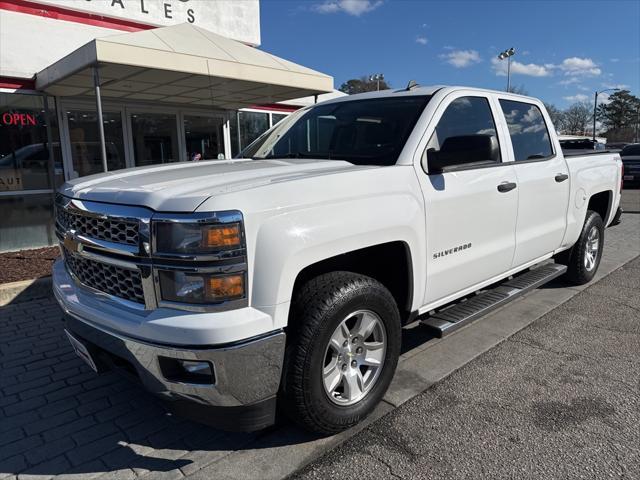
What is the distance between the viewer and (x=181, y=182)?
258 centimetres

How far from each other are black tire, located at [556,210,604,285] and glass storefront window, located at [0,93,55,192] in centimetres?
832

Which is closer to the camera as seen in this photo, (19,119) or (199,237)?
(199,237)

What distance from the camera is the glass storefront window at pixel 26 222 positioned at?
8.30 m

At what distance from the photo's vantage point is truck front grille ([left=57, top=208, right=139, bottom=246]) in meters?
2.37

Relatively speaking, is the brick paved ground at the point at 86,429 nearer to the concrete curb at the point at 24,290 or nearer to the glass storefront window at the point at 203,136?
the concrete curb at the point at 24,290

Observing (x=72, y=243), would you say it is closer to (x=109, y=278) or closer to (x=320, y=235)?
(x=109, y=278)

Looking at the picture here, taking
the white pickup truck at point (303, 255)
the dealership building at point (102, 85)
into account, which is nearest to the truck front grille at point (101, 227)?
the white pickup truck at point (303, 255)

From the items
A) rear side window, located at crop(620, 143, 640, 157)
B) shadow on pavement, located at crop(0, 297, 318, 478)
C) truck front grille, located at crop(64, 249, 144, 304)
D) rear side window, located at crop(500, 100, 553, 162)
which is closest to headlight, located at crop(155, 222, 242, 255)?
truck front grille, located at crop(64, 249, 144, 304)

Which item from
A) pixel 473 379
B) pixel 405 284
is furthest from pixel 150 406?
pixel 473 379

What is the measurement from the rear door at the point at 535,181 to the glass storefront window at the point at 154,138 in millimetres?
7981

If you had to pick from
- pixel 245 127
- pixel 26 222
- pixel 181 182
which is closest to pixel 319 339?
pixel 181 182

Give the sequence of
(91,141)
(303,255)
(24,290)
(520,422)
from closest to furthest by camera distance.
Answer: (303,255) → (520,422) → (24,290) → (91,141)

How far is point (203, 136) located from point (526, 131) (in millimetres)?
8493

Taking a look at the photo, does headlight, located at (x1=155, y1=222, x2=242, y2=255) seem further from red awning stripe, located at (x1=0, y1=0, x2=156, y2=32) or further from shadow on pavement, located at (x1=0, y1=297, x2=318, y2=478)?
red awning stripe, located at (x1=0, y1=0, x2=156, y2=32)
